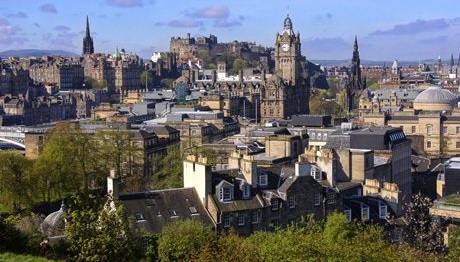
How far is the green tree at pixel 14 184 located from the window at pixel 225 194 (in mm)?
17206

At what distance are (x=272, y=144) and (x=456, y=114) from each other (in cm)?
4002

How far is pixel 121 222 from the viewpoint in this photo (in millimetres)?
24094

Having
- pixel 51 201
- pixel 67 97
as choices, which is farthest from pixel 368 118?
pixel 67 97

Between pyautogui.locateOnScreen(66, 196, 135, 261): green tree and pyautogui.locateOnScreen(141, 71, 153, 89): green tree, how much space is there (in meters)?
149

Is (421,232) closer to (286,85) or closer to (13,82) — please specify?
(286,85)

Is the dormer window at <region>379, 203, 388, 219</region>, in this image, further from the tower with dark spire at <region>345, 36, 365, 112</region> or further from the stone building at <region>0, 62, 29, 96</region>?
the stone building at <region>0, 62, 29, 96</region>

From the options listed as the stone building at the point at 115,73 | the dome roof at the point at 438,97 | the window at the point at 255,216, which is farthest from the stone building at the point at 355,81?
the window at the point at 255,216

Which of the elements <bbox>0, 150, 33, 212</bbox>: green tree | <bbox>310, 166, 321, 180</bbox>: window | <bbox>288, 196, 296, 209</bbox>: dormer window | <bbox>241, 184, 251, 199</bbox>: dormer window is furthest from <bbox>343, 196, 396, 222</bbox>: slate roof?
<bbox>0, 150, 33, 212</bbox>: green tree

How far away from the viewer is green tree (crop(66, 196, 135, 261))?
23.0 m

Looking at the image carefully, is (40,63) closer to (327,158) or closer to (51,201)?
(51,201)

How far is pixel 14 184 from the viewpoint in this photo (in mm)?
45719

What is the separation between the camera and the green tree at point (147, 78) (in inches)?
6869

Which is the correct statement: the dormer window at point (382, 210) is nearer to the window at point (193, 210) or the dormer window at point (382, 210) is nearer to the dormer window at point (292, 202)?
the dormer window at point (292, 202)

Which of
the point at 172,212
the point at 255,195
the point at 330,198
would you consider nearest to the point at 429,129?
the point at 330,198
